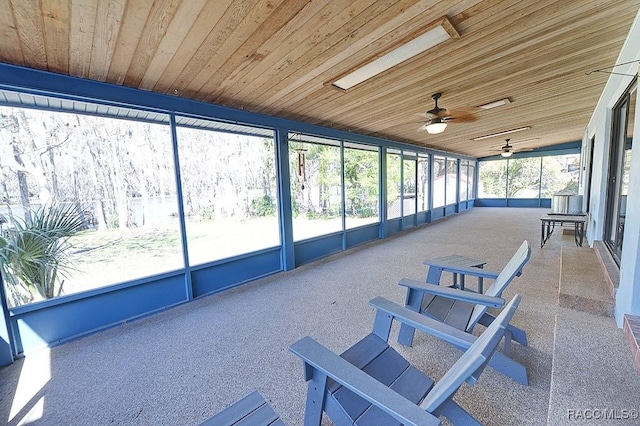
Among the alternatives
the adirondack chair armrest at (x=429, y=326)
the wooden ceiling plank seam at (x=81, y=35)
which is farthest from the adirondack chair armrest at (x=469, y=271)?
the wooden ceiling plank seam at (x=81, y=35)

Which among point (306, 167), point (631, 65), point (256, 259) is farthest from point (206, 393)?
point (631, 65)

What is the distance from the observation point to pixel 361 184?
6113 millimetres

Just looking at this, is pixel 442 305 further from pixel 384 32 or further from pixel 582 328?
pixel 384 32

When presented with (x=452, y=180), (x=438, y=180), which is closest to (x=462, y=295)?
(x=438, y=180)

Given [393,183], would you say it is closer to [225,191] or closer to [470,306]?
[225,191]

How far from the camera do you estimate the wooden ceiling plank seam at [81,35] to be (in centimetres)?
163

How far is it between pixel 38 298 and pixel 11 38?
2187mm

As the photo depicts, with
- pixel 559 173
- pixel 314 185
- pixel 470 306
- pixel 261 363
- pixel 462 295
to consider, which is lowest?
pixel 261 363

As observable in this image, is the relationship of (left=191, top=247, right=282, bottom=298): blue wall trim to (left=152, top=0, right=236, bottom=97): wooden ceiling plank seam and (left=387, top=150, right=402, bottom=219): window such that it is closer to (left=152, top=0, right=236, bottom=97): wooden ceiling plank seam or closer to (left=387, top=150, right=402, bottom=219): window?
(left=152, top=0, right=236, bottom=97): wooden ceiling plank seam

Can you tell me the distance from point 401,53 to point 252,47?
133 centimetres

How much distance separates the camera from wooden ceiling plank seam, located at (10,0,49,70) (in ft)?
5.24

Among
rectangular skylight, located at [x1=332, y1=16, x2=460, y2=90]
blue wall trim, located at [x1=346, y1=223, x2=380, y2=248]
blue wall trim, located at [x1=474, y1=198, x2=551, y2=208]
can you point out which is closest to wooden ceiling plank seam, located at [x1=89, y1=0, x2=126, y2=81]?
rectangular skylight, located at [x1=332, y1=16, x2=460, y2=90]

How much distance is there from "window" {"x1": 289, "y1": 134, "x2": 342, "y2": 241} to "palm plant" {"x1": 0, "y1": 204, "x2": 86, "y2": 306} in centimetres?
289

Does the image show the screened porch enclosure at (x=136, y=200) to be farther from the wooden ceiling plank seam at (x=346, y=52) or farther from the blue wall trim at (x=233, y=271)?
the wooden ceiling plank seam at (x=346, y=52)
